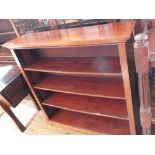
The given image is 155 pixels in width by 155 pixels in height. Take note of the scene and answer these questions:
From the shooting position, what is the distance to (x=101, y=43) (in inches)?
44.6

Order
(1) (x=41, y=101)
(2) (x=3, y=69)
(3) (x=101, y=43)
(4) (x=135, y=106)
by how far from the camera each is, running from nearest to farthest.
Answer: (3) (x=101, y=43) < (4) (x=135, y=106) < (1) (x=41, y=101) < (2) (x=3, y=69)

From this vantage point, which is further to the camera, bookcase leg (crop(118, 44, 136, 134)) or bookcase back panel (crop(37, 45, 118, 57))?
bookcase back panel (crop(37, 45, 118, 57))

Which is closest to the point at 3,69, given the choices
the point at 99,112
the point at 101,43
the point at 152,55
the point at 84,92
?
the point at 84,92

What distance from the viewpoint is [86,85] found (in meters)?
1.66

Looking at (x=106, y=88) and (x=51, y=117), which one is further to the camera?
(x=51, y=117)

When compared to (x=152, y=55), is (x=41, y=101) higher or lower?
lower

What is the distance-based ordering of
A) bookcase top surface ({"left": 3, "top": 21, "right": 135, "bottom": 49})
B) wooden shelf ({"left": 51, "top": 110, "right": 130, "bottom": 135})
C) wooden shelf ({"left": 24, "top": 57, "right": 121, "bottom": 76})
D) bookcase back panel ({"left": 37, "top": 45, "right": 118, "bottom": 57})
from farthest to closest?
1. wooden shelf ({"left": 51, "top": 110, "right": 130, "bottom": 135})
2. bookcase back panel ({"left": 37, "top": 45, "right": 118, "bottom": 57})
3. wooden shelf ({"left": 24, "top": 57, "right": 121, "bottom": 76})
4. bookcase top surface ({"left": 3, "top": 21, "right": 135, "bottom": 49})

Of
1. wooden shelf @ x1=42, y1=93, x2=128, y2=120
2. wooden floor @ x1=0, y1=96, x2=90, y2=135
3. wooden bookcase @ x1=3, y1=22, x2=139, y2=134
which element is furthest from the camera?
→ wooden floor @ x1=0, y1=96, x2=90, y2=135

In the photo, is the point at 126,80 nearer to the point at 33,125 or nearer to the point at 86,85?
the point at 86,85

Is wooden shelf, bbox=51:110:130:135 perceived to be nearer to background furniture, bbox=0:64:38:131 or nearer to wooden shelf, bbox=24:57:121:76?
background furniture, bbox=0:64:38:131

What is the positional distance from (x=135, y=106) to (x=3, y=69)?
162cm

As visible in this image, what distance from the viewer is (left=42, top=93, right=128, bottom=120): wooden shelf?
160 centimetres

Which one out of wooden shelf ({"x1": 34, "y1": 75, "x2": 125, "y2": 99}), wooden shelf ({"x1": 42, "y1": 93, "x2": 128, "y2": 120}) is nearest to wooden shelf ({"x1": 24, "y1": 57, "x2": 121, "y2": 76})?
wooden shelf ({"x1": 34, "y1": 75, "x2": 125, "y2": 99})
